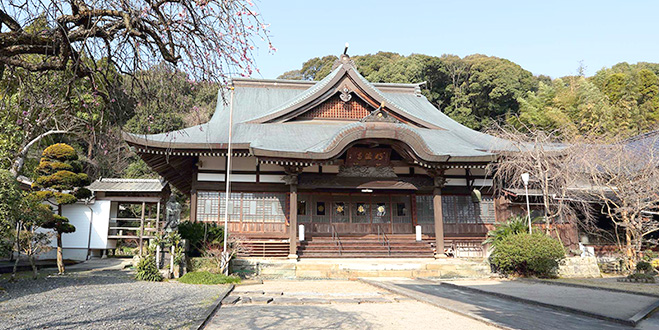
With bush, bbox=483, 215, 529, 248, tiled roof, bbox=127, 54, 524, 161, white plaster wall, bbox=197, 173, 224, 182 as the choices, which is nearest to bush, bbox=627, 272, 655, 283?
bush, bbox=483, 215, 529, 248

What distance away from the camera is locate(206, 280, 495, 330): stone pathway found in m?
5.71

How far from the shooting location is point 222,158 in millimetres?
15234

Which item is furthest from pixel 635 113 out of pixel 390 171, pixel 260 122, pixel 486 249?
pixel 260 122

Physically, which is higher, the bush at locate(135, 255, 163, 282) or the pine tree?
the pine tree

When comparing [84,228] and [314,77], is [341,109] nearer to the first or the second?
[84,228]

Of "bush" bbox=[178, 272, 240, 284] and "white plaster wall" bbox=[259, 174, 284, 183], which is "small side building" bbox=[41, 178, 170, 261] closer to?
"white plaster wall" bbox=[259, 174, 284, 183]

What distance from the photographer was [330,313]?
260 inches

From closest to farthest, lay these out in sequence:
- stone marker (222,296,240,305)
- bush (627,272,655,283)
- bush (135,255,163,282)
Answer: stone marker (222,296,240,305) → bush (135,255,163,282) → bush (627,272,655,283)

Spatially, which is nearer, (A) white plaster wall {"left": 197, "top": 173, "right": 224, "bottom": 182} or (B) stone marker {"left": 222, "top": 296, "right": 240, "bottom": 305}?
(B) stone marker {"left": 222, "top": 296, "right": 240, "bottom": 305}

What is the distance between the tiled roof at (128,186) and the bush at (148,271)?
9.58 metres

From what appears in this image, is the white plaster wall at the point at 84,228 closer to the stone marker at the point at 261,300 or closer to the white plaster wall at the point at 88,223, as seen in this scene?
the white plaster wall at the point at 88,223

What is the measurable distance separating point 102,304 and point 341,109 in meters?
→ 12.7

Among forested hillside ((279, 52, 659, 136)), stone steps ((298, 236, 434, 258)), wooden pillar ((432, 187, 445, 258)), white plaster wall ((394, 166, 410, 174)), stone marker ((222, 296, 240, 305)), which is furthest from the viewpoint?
forested hillside ((279, 52, 659, 136))

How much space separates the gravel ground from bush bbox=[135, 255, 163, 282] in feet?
1.50
